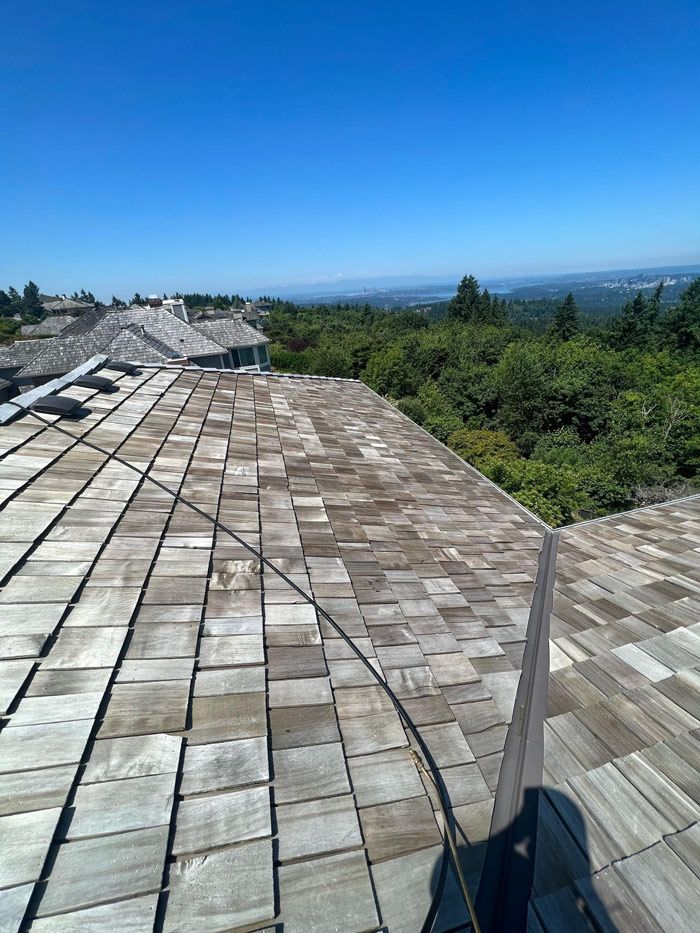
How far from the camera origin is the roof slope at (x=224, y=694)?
1630 millimetres

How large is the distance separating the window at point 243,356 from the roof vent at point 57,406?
992 inches

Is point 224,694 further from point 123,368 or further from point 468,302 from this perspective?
point 468,302

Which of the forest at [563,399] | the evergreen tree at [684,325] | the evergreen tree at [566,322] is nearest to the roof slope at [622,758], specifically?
the forest at [563,399]

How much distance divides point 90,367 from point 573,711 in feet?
28.7

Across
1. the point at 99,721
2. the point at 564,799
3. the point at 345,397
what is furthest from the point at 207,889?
the point at 345,397

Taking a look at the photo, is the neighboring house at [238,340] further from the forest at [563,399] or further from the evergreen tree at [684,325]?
the evergreen tree at [684,325]

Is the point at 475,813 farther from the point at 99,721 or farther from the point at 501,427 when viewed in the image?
the point at 501,427

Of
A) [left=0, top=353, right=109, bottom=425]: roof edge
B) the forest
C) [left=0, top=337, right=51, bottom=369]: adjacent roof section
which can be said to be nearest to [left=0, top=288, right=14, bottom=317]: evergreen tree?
the forest

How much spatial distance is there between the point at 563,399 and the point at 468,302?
4554cm

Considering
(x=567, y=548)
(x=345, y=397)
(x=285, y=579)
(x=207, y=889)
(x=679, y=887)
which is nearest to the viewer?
(x=207, y=889)

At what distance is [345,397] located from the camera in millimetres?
11750

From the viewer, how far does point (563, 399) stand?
1262 inches

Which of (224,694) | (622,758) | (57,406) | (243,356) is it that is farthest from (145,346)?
(622,758)

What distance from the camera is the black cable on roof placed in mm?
1754
